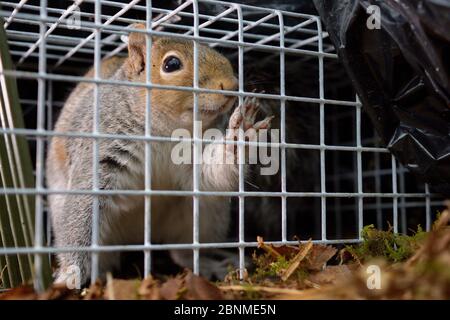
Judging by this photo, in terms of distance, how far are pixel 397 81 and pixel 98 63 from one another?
3.25ft

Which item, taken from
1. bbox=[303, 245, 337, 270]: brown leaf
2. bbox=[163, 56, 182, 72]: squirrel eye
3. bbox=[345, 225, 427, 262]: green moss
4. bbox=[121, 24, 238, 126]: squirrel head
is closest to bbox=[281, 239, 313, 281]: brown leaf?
bbox=[303, 245, 337, 270]: brown leaf

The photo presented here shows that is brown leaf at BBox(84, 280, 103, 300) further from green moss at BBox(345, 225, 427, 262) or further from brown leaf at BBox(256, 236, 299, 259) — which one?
green moss at BBox(345, 225, 427, 262)

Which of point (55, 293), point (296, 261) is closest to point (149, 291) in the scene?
point (55, 293)

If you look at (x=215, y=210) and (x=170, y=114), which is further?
(x=215, y=210)

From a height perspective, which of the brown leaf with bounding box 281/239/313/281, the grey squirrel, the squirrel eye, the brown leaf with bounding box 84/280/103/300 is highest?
the squirrel eye

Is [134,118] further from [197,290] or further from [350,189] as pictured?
[350,189]

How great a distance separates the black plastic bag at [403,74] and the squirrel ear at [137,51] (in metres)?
0.72

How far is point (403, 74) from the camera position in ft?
6.04

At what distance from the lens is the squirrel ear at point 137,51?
2.19 m

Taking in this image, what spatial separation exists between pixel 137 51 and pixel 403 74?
1.06 meters

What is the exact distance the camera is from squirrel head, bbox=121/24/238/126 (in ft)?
6.83

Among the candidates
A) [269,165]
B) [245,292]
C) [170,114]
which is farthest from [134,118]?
[245,292]

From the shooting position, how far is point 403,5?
165cm

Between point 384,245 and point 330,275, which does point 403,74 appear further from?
point 330,275
